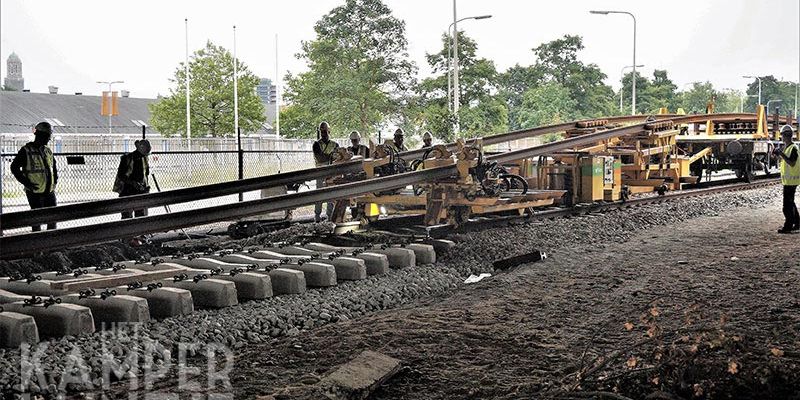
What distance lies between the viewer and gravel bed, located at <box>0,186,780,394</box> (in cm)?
558

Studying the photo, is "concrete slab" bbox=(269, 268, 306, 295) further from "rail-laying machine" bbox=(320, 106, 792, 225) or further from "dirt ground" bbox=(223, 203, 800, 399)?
"rail-laying machine" bbox=(320, 106, 792, 225)

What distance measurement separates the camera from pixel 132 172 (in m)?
12.5

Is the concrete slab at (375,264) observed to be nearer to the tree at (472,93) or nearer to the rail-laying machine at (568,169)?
the rail-laying machine at (568,169)

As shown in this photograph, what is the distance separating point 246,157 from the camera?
74.1ft

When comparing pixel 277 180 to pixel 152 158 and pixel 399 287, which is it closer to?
pixel 399 287

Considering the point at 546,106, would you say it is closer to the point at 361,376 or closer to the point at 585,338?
the point at 585,338

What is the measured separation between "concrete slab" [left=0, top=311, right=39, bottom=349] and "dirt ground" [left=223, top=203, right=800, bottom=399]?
1.41 meters

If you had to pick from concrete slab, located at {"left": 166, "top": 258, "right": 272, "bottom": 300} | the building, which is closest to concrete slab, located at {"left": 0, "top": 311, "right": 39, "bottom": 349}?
concrete slab, located at {"left": 166, "top": 258, "right": 272, "bottom": 300}

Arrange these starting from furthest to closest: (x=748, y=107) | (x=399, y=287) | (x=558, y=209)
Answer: (x=748, y=107)
(x=558, y=209)
(x=399, y=287)

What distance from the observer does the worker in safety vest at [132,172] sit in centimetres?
1241

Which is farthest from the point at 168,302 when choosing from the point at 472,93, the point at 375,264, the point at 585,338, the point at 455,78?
the point at 472,93

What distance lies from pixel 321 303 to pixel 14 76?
59729mm

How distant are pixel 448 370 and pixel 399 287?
2.96m

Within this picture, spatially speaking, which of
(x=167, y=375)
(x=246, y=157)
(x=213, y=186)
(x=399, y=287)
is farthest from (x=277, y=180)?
(x=246, y=157)
